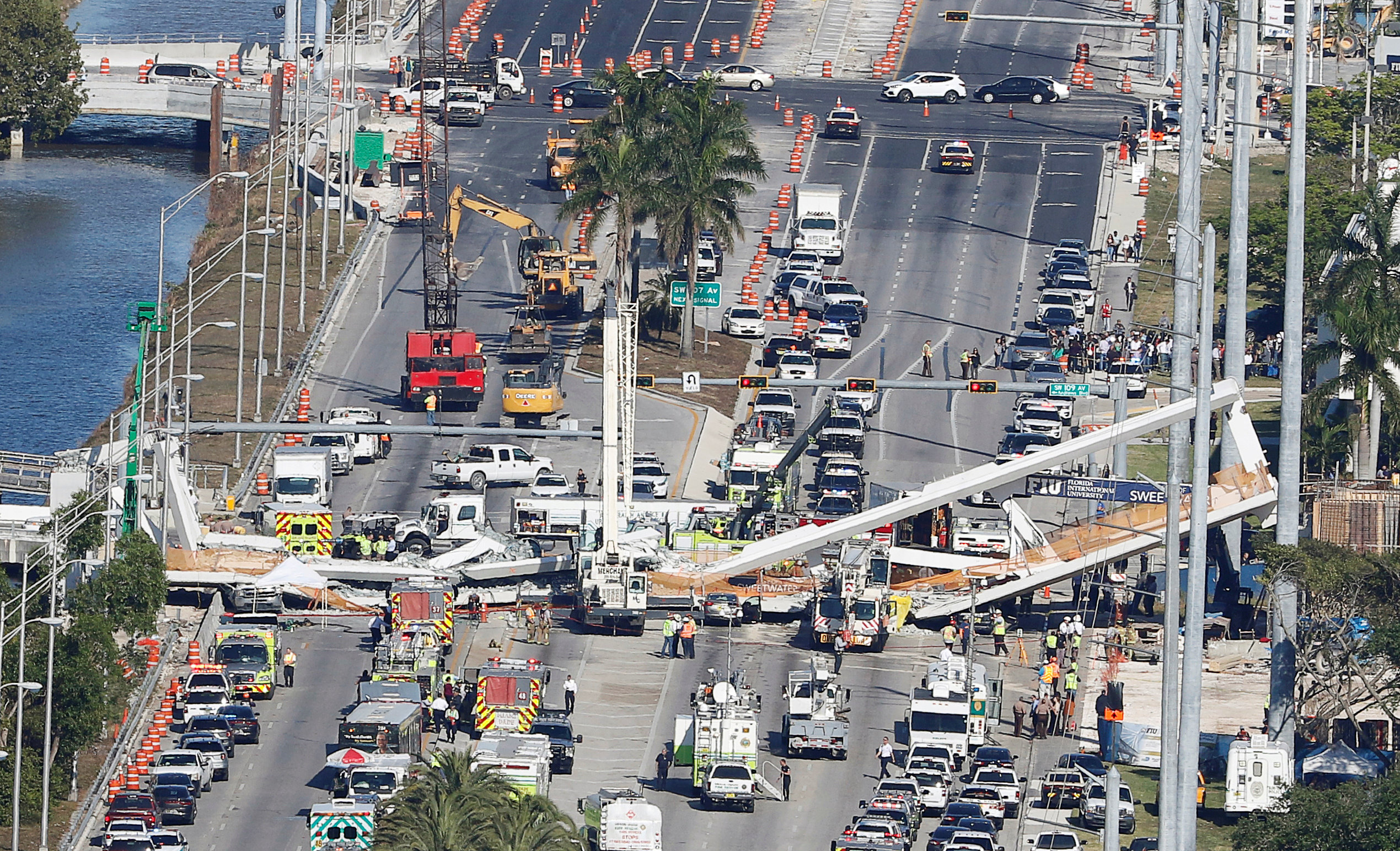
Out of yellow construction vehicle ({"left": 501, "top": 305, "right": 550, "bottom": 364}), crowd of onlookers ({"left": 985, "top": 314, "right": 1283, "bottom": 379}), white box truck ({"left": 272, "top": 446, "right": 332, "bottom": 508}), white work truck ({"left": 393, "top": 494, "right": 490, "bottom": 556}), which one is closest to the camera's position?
white work truck ({"left": 393, "top": 494, "right": 490, "bottom": 556})

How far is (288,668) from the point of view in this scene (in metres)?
105

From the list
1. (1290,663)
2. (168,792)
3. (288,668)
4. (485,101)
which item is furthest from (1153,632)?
(485,101)

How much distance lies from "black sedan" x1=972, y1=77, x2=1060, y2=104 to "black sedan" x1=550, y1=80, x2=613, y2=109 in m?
23.8

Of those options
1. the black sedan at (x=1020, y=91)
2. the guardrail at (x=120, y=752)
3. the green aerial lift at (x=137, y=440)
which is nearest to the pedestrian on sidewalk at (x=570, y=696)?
the guardrail at (x=120, y=752)

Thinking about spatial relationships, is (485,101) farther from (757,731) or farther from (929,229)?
(757,731)

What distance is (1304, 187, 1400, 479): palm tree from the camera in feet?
392

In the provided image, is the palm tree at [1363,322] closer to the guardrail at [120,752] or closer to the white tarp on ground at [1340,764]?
the white tarp on ground at [1340,764]

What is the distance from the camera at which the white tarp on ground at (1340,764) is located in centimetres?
9550

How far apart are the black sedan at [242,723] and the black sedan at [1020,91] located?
10507cm

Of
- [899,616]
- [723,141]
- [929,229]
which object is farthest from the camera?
[929,229]

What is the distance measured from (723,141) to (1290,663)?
57.5 m

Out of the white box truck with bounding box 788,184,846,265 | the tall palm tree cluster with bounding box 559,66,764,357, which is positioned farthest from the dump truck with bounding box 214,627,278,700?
the white box truck with bounding box 788,184,846,265

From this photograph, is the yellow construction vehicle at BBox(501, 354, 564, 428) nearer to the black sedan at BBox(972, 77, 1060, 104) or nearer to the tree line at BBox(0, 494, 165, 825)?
the tree line at BBox(0, 494, 165, 825)

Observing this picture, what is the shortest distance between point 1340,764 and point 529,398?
49.5 m
